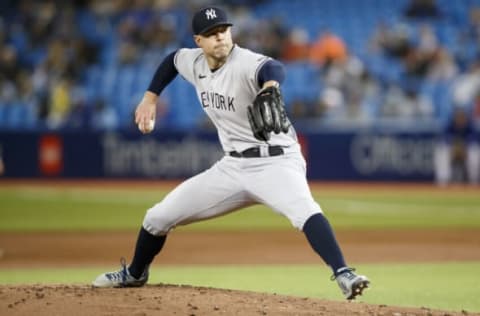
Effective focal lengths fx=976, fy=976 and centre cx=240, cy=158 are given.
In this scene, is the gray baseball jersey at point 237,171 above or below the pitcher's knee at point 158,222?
above

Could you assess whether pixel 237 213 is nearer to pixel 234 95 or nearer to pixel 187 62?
pixel 187 62

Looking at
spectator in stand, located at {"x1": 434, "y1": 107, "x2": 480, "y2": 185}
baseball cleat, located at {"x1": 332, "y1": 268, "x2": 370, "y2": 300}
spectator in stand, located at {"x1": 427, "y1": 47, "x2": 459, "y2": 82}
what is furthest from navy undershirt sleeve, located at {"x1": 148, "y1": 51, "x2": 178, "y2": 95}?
spectator in stand, located at {"x1": 427, "y1": 47, "x2": 459, "y2": 82}

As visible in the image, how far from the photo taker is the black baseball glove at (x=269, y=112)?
18.1ft

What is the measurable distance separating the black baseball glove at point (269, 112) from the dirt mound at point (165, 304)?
107 centimetres

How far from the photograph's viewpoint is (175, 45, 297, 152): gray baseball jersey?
5949 millimetres

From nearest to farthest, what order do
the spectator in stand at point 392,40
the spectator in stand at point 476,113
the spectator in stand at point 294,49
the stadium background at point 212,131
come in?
the stadium background at point 212,131
the spectator in stand at point 476,113
the spectator in stand at point 392,40
the spectator in stand at point 294,49

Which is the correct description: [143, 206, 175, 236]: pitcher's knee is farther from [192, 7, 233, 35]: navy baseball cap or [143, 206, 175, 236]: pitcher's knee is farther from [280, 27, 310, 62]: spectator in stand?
[280, 27, 310, 62]: spectator in stand

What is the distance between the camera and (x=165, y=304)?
19.0 ft

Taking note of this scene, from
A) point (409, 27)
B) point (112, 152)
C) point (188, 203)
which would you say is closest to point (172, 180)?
point (112, 152)

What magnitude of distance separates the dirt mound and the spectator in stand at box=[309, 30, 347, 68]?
1393cm

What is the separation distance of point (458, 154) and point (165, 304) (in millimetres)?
14276

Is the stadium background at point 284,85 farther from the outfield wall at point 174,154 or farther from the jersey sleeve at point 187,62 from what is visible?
the jersey sleeve at point 187,62

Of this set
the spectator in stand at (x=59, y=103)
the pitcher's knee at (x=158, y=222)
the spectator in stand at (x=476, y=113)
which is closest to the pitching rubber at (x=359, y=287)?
the pitcher's knee at (x=158, y=222)

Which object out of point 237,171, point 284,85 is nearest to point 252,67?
point 237,171
